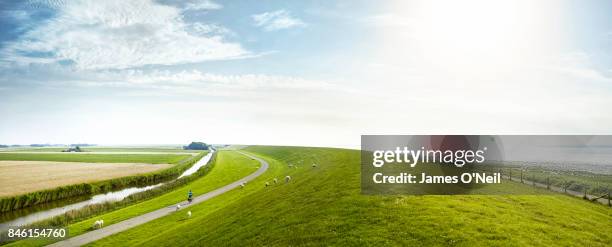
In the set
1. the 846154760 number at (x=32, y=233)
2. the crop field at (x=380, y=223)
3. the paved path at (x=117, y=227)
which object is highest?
the crop field at (x=380, y=223)

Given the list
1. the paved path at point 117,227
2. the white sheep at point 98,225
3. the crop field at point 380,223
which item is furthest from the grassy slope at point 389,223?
the white sheep at point 98,225

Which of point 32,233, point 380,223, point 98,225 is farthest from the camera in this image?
point 32,233

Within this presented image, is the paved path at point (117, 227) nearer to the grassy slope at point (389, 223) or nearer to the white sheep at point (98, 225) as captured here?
the white sheep at point (98, 225)

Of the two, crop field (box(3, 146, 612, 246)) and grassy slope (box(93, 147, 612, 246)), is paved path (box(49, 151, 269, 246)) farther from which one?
grassy slope (box(93, 147, 612, 246))

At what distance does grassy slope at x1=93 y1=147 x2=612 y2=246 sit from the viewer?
2166cm

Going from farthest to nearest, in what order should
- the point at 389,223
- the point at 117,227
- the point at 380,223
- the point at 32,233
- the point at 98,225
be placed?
the point at 32,233 → the point at 98,225 → the point at 117,227 → the point at 380,223 → the point at 389,223

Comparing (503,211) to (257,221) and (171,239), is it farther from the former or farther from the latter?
(171,239)

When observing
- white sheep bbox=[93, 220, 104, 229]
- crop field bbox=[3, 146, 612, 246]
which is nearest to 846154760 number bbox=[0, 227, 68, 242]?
crop field bbox=[3, 146, 612, 246]

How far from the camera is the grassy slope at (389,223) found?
71.1ft

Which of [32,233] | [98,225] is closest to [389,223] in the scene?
[98,225]

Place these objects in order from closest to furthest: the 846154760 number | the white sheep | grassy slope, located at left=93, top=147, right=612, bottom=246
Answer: grassy slope, located at left=93, top=147, right=612, bottom=246 → the 846154760 number → the white sheep

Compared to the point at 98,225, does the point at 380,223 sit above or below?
above

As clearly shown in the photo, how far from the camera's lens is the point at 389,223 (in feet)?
78.6

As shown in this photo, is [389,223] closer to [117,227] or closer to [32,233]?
[117,227]
